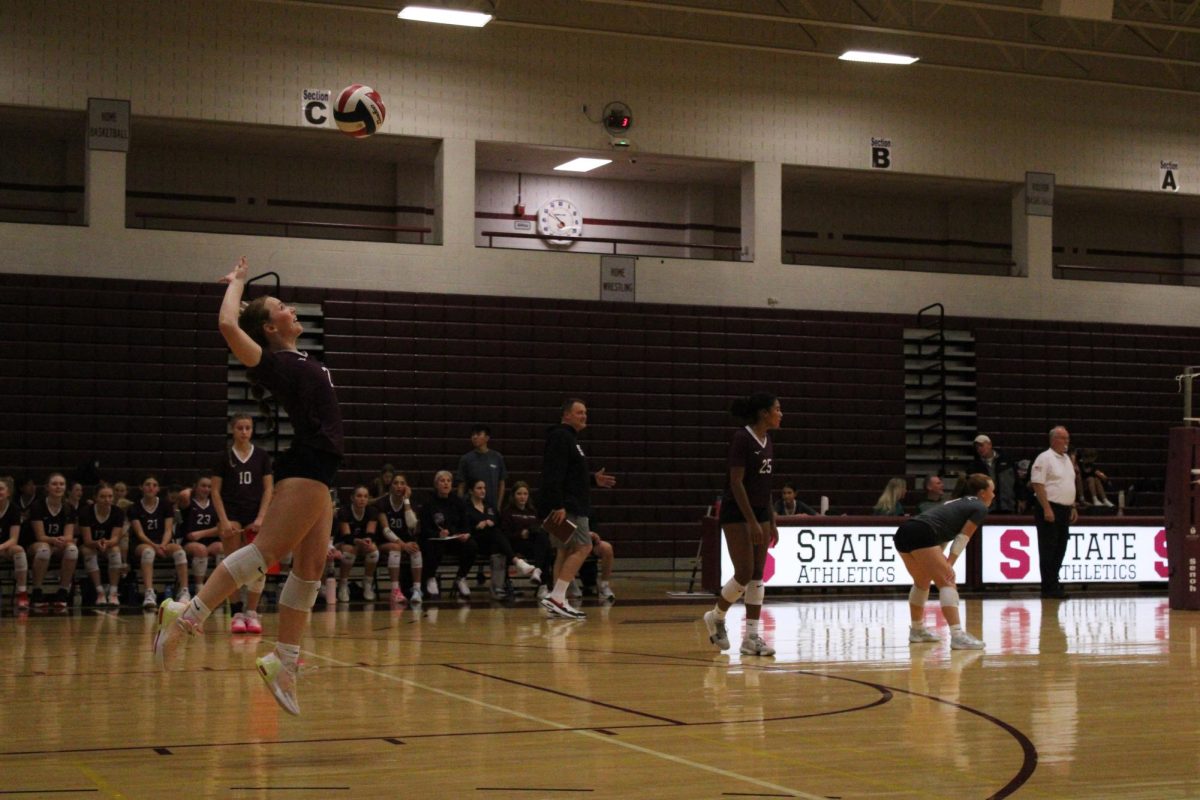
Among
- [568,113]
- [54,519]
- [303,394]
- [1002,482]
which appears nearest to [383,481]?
[54,519]

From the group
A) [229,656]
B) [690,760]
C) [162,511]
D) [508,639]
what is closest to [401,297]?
[162,511]

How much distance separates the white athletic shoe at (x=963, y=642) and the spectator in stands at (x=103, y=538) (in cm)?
793

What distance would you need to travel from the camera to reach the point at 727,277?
19422 millimetres

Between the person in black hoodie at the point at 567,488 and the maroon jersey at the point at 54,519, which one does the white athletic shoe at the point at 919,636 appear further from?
the maroon jersey at the point at 54,519

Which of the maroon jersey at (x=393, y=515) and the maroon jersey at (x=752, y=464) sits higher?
the maroon jersey at (x=752, y=464)

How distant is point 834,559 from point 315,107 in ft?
27.1

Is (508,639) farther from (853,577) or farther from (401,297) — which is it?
(401,297)

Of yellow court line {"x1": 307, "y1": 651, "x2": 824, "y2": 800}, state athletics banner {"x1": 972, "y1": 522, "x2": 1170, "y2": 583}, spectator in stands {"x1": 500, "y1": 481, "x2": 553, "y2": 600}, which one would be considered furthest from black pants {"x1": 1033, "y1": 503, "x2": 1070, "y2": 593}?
yellow court line {"x1": 307, "y1": 651, "x2": 824, "y2": 800}

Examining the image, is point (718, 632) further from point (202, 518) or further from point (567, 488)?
point (202, 518)

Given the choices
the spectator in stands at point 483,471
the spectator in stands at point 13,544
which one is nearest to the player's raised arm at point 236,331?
the spectator in stands at point 13,544

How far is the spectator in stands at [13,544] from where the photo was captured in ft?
42.5

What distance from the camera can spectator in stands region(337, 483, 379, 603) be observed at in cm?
1398

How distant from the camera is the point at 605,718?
5.88m

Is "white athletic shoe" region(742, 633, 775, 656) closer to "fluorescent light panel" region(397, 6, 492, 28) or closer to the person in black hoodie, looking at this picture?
the person in black hoodie
